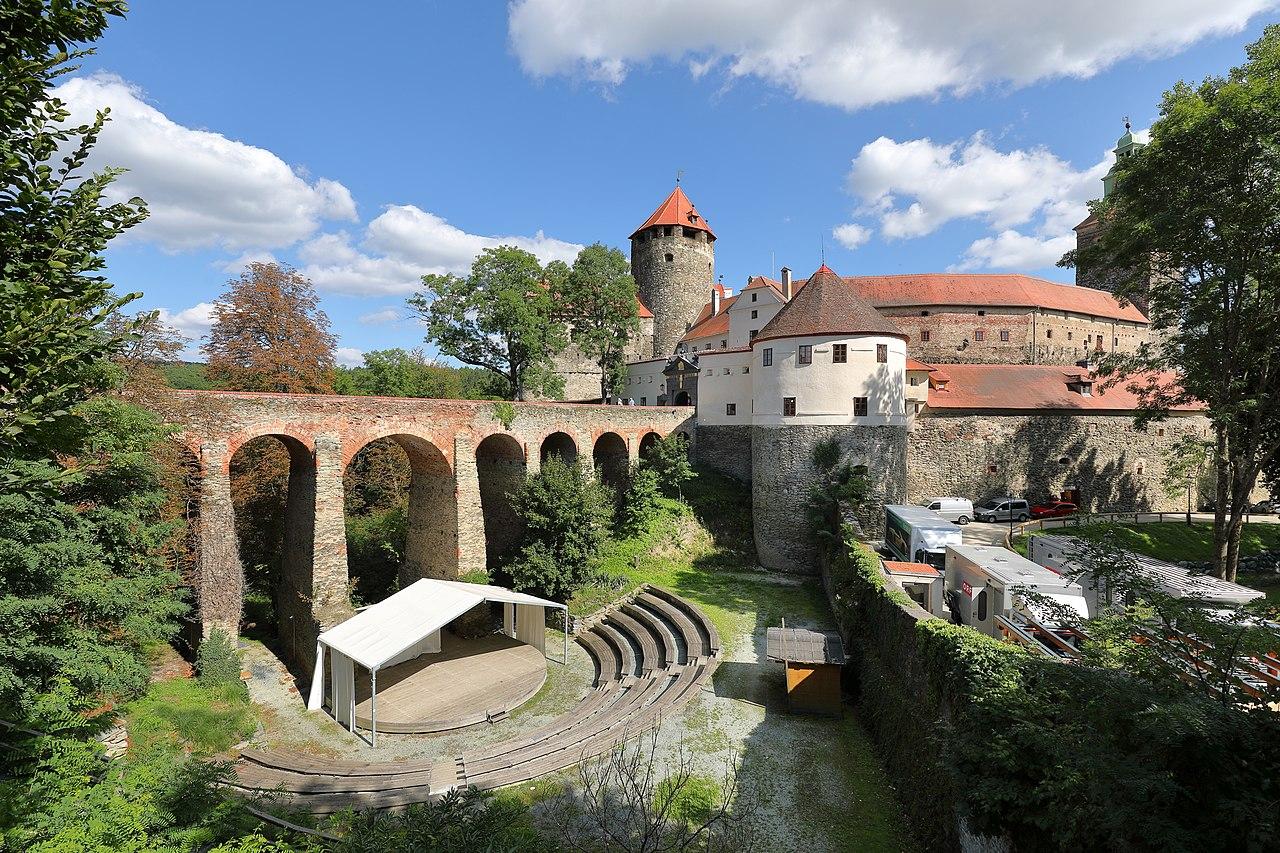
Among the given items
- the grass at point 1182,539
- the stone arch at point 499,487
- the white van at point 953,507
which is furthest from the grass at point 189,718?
the white van at point 953,507

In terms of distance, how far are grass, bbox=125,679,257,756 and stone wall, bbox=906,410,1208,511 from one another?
28.8 meters

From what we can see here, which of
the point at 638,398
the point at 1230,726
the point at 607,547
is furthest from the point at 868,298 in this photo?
the point at 1230,726

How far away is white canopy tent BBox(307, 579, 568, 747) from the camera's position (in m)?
13.4

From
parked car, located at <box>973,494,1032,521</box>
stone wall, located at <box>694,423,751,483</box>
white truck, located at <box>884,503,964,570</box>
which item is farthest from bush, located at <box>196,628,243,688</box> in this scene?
parked car, located at <box>973,494,1032,521</box>

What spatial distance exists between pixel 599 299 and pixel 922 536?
879 inches

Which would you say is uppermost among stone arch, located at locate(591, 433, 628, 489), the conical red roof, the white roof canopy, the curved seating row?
the conical red roof

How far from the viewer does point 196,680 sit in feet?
45.3

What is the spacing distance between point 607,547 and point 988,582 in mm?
12745

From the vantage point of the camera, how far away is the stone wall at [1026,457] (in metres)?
28.6

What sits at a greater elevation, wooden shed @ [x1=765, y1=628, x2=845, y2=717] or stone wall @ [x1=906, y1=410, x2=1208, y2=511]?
stone wall @ [x1=906, y1=410, x2=1208, y2=511]

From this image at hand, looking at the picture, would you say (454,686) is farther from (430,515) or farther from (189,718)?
(430,515)

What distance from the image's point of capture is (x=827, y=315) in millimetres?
23016

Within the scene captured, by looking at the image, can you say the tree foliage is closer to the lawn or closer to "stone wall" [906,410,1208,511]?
the lawn

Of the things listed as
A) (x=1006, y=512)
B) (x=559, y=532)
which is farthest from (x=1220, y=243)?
(x=559, y=532)
